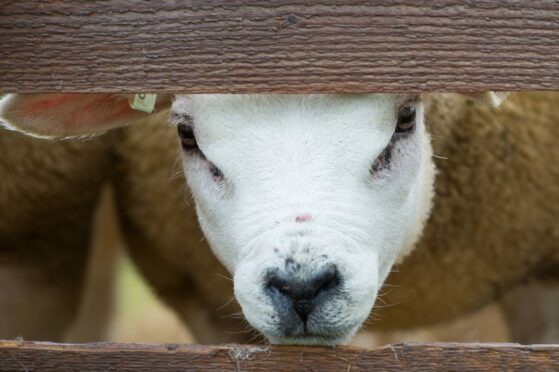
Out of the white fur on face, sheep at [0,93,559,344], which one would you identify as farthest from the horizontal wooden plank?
sheep at [0,93,559,344]

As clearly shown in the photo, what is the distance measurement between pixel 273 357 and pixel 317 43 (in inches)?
30.4

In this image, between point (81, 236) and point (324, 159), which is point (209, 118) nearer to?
point (324, 159)

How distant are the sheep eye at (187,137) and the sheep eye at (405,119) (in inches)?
23.5

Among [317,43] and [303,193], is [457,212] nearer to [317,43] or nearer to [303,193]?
[303,193]

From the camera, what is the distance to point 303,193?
2.37 metres

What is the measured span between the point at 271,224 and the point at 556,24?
0.83 meters

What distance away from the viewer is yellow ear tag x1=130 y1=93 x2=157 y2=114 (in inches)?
108

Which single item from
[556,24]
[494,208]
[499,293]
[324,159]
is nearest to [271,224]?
[324,159]

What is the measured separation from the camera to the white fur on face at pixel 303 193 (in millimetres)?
2305

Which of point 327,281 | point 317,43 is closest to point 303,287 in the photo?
point 327,281

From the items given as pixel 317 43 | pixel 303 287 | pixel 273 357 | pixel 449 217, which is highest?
pixel 449 217

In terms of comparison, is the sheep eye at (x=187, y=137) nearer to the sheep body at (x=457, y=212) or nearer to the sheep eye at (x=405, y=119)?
the sheep eye at (x=405, y=119)

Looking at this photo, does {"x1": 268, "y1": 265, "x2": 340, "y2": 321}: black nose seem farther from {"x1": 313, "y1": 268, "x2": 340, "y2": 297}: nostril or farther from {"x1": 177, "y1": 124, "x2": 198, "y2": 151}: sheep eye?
{"x1": 177, "y1": 124, "x2": 198, "y2": 151}: sheep eye

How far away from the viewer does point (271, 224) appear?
2.35 metres
